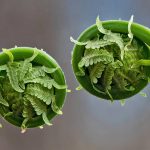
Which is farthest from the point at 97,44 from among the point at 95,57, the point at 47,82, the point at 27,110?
the point at 27,110

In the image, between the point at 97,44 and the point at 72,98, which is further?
the point at 72,98

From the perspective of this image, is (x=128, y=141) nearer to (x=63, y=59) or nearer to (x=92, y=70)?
(x=63, y=59)

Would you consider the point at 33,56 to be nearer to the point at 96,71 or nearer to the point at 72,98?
the point at 96,71

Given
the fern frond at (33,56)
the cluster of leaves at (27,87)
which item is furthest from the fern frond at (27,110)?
the fern frond at (33,56)

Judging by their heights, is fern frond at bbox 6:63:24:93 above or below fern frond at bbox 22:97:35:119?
above

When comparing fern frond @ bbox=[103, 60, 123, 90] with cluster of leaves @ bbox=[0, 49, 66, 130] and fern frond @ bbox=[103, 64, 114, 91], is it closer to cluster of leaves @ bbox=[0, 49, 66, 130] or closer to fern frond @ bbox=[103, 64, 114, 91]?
fern frond @ bbox=[103, 64, 114, 91]

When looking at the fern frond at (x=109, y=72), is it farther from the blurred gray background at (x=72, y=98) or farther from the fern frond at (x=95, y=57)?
the blurred gray background at (x=72, y=98)

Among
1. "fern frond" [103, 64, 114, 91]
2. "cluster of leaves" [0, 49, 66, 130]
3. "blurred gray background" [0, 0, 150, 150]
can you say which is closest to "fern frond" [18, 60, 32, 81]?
"cluster of leaves" [0, 49, 66, 130]
